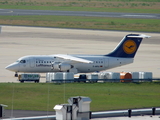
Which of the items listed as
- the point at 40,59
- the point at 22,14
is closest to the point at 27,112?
the point at 40,59

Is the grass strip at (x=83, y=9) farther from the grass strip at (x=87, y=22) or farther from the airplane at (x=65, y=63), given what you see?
the airplane at (x=65, y=63)

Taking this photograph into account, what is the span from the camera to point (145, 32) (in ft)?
394

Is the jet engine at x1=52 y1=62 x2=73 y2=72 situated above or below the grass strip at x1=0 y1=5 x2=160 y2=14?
below

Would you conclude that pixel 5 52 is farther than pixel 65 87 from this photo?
Yes

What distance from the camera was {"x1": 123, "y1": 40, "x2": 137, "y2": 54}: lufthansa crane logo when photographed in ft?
220

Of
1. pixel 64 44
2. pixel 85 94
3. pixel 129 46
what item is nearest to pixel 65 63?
pixel 129 46

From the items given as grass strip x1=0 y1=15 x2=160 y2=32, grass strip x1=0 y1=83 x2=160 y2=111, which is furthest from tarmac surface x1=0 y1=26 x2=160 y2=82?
grass strip x1=0 y1=83 x2=160 y2=111

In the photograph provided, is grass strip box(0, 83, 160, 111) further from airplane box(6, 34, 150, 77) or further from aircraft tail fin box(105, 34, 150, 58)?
aircraft tail fin box(105, 34, 150, 58)

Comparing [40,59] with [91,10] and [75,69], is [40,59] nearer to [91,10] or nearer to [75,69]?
[75,69]

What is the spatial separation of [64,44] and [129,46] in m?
35.5

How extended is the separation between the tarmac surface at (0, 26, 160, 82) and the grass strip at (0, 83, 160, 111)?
28.0 feet

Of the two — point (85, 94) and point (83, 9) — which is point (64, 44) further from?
point (83, 9)

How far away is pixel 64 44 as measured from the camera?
332ft

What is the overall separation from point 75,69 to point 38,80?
22.3ft
